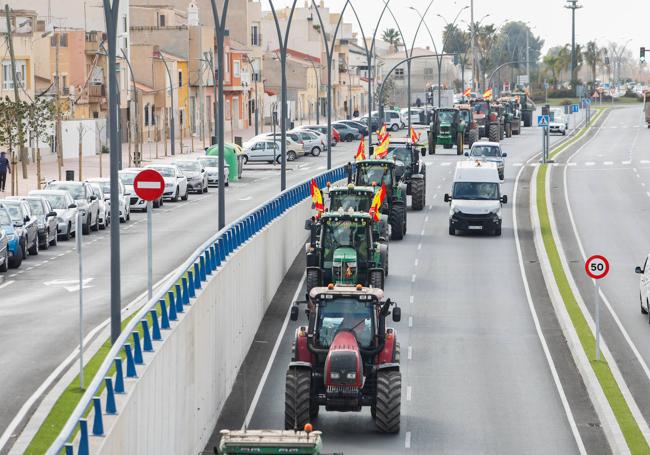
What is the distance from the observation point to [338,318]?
23.8 meters

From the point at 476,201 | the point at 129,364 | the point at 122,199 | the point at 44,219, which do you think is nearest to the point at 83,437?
the point at 129,364

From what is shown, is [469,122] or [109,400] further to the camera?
[469,122]

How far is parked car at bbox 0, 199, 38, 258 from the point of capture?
41156 mm

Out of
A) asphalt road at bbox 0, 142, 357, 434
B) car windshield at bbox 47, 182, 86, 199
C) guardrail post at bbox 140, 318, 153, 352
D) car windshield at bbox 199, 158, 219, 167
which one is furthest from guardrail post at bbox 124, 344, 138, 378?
car windshield at bbox 199, 158, 219, 167

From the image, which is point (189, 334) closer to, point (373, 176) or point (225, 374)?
point (225, 374)

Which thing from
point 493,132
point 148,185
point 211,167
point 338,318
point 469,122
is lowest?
point 338,318

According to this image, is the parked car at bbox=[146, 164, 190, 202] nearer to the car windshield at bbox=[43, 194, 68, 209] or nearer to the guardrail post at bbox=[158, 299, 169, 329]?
the car windshield at bbox=[43, 194, 68, 209]

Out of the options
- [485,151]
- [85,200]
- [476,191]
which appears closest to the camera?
[85,200]

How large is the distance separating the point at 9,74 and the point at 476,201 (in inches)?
1514

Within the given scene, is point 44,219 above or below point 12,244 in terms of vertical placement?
above

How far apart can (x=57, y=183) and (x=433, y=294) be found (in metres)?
17.2

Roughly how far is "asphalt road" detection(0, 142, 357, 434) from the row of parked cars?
1.37 ft

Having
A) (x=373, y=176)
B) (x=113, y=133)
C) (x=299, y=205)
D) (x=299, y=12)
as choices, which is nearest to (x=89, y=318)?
(x=113, y=133)

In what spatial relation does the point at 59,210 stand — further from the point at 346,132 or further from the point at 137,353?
the point at 346,132
